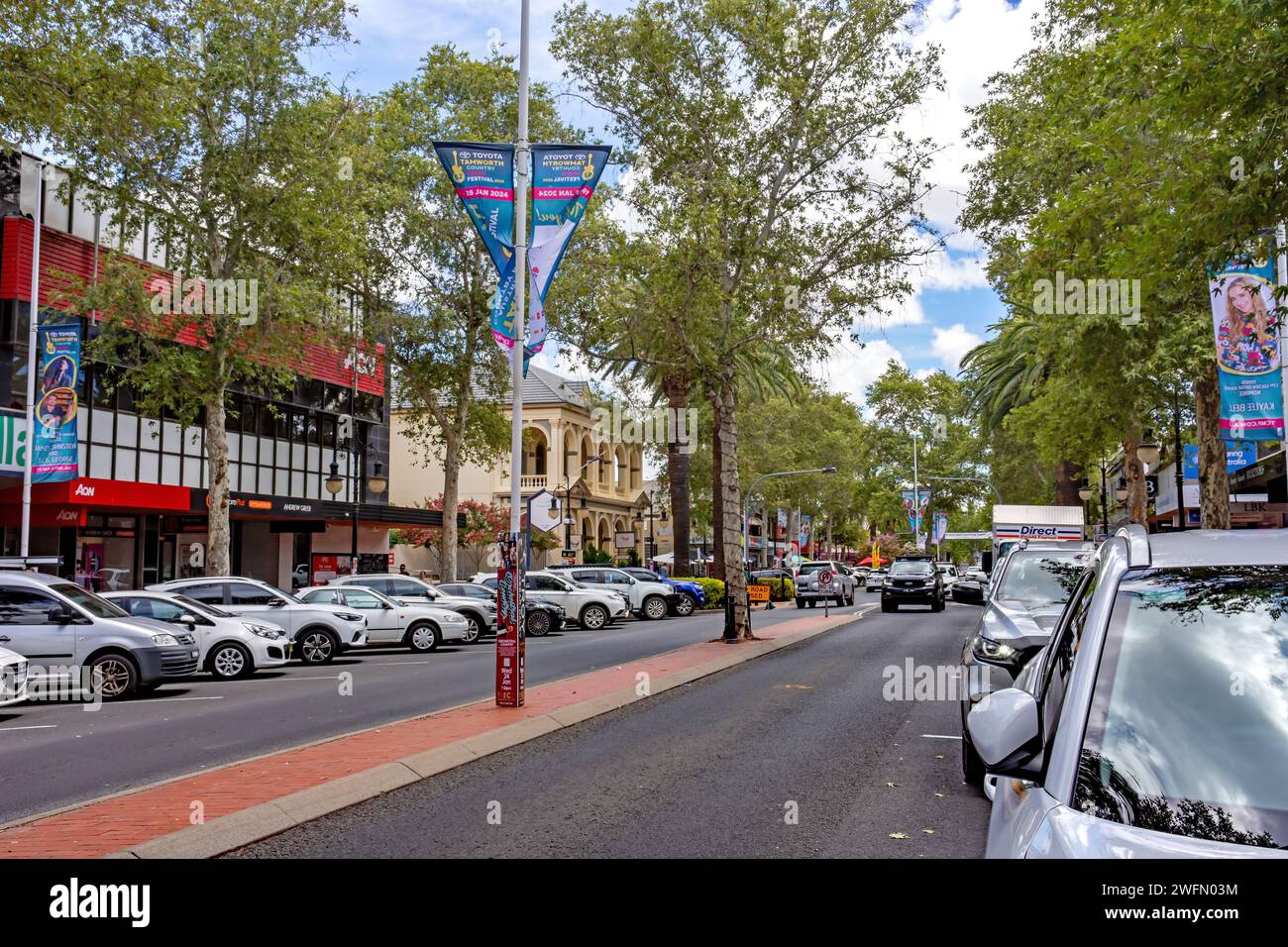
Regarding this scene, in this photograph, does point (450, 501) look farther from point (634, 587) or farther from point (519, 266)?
point (519, 266)

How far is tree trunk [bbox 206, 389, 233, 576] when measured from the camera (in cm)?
2517

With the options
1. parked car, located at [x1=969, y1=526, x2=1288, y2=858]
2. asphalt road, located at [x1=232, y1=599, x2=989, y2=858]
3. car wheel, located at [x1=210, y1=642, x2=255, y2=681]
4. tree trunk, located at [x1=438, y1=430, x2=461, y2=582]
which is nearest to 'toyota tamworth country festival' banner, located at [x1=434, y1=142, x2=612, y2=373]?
asphalt road, located at [x1=232, y1=599, x2=989, y2=858]

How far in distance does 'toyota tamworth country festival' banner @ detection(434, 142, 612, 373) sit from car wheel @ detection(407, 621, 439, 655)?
11889 mm

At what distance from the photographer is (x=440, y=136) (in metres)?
33.6

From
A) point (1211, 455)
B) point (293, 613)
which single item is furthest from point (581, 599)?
point (1211, 455)

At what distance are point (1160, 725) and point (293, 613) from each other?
1989 cm

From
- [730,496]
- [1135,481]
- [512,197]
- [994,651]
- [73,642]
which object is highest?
[512,197]

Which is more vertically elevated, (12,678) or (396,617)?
(12,678)

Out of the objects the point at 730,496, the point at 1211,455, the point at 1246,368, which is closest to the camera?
the point at 1246,368

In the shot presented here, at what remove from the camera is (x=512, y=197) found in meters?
13.3

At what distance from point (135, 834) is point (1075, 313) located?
20.2 meters

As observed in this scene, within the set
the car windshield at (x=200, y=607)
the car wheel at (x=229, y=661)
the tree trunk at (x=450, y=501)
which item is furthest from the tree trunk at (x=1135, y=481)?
the car windshield at (x=200, y=607)

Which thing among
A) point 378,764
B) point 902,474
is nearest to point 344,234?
point 378,764
